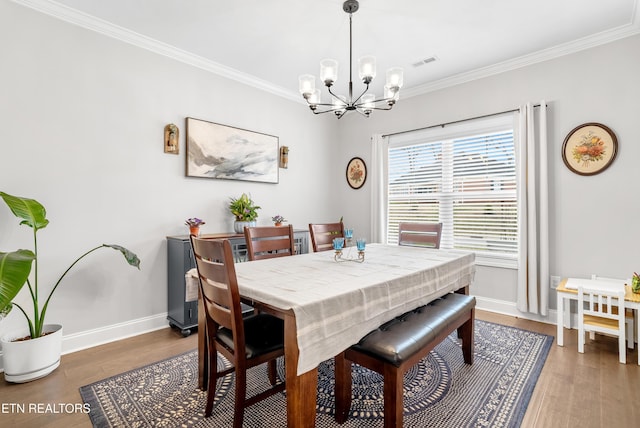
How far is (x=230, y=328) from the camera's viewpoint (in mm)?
1509

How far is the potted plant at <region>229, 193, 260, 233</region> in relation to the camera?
11.0ft

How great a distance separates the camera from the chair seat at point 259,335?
1536mm

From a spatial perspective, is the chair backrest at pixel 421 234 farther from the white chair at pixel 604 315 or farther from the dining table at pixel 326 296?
the white chair at pixel 604 315

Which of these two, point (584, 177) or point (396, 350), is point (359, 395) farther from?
point (584, 177)

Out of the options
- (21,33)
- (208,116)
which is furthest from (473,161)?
(21,33)

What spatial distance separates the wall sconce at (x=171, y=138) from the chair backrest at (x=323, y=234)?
1560 millimetres

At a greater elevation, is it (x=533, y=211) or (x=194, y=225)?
(x=533, y=211)

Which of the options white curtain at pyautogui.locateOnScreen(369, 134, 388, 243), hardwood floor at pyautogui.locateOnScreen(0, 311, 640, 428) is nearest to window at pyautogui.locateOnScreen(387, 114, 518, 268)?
white curtain at pyautogui.locateOnScreen(369, 134, 388, 243)

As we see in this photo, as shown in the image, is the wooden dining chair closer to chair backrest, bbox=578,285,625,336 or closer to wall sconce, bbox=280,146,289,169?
chair backrest, bbox=578,285,625,336

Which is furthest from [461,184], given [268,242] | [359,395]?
[359,395]

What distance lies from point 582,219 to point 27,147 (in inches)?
187

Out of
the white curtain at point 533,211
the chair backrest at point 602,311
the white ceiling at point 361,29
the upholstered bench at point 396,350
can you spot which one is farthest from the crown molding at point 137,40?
the chair backrest at point 602,311

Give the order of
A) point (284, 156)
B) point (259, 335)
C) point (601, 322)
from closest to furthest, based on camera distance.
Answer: point (259, 335) < point (601, 322) < point (284, 156)

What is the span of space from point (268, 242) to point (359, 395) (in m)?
1.26
